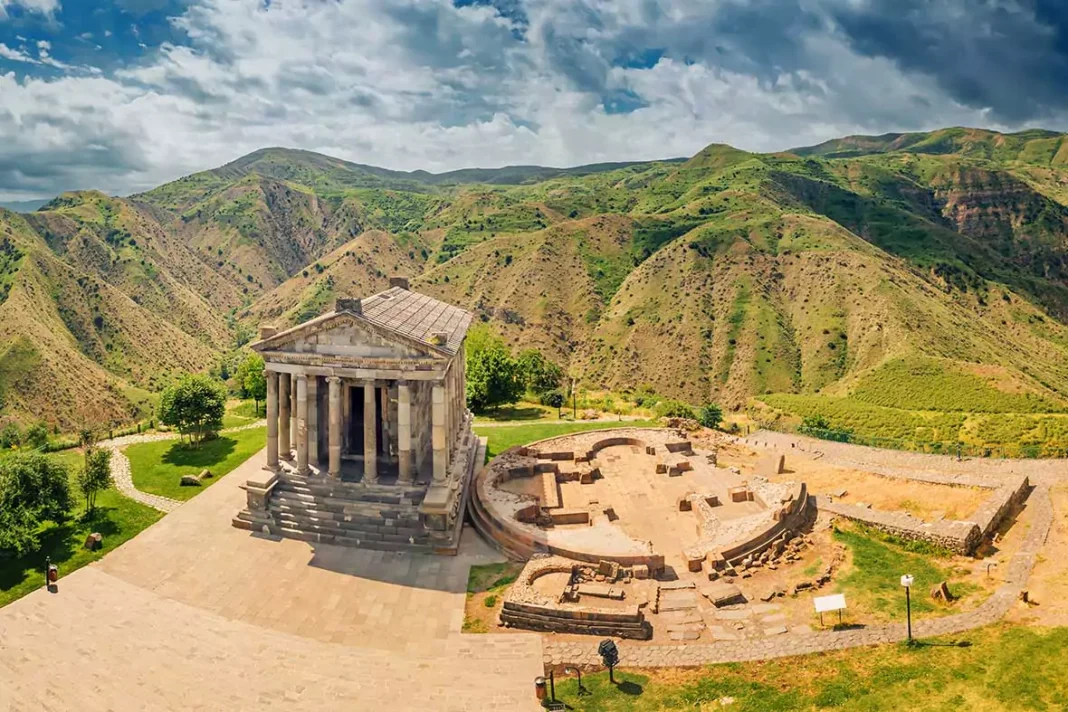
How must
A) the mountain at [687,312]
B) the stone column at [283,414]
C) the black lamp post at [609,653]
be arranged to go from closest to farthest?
the black lamp post at [609,653]
the stone column at [283,414]
the mountain at [687,312]

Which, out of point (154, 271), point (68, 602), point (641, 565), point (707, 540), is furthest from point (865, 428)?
point (154, 271)

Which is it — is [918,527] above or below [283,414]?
below

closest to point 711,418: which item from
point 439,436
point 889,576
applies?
point 889,576

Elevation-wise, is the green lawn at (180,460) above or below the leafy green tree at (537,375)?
below

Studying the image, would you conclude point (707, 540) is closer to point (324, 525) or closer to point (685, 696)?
point (685, 696)

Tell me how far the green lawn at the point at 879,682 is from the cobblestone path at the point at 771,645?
0.54 metres

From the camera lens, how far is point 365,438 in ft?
120

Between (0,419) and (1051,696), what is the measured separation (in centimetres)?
11286

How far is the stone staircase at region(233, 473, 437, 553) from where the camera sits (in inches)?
1358

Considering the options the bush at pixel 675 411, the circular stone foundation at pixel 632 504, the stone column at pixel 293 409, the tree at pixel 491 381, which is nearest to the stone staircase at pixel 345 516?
the stone column at pixel 293 409

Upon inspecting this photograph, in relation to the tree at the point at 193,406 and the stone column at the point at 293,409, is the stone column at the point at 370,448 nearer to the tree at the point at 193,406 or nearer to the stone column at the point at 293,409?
the stone column at the point at 293,409

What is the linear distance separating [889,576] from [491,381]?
40.2 metres

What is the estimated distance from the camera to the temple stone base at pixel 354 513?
1355 inches

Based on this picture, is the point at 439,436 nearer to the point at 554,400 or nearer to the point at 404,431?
the point at 404,431
